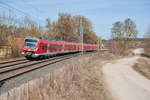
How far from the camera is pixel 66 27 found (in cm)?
4088

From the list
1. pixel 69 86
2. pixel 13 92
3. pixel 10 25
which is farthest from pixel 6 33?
pixel 13 92

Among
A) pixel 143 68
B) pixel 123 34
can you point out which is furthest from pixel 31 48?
pixel 123 34

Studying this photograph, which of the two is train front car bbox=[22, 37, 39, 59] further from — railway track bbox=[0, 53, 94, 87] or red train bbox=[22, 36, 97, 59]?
railway track bbox=[0, 53, 94, 87]

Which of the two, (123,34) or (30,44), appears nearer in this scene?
(30,44)

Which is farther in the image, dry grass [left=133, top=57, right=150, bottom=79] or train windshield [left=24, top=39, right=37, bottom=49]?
dry grass [left=133, top=57, right=150, bottom=79]

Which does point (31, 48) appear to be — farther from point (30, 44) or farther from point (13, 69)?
point (13, 69)

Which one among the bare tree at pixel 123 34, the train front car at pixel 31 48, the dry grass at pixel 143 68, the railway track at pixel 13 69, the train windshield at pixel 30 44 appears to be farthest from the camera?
the bare tree at pixel 123 34

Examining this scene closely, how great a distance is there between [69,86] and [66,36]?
33.5 meters

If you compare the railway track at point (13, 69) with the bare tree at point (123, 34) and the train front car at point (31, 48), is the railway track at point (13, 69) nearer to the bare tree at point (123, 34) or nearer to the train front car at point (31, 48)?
the train front car at point (31, 48)

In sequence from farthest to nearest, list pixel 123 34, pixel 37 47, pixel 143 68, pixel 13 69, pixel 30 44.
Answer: pixel 123 34
pixel 143 68
pixel 30 44
pixel 37 47
pixel 13 69

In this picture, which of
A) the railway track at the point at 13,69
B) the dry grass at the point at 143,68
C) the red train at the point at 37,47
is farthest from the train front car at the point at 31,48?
the dry grass at the point at 143,68

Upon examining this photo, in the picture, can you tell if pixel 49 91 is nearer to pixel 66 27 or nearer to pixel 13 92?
pixel 13 92

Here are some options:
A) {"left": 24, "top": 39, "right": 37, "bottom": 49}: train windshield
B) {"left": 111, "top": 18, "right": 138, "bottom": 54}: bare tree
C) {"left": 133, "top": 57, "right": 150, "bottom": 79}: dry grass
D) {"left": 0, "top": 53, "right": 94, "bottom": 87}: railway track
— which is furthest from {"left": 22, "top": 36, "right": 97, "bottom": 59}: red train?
{"left": 111, "top": 18, "right": 138, "bottom": 54}: bare tree

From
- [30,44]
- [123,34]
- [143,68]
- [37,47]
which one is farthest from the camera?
[123,34]
